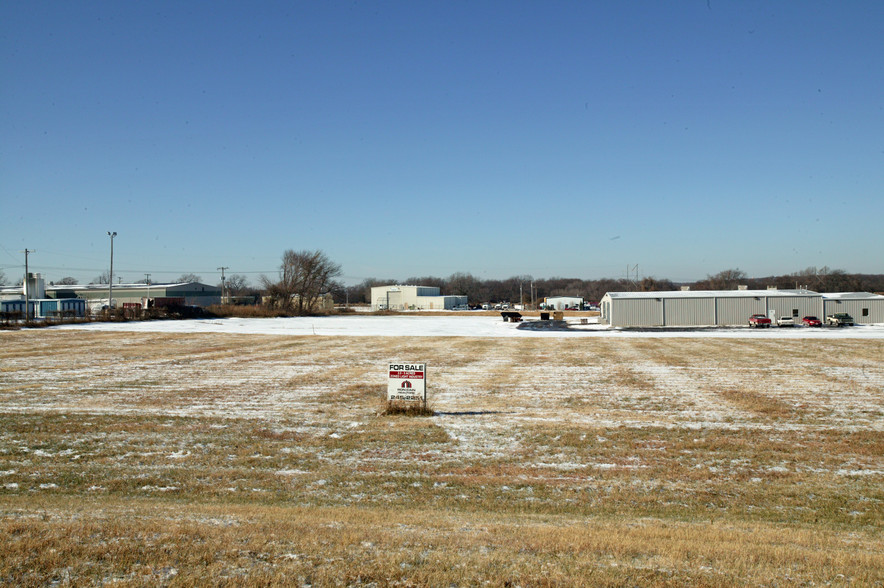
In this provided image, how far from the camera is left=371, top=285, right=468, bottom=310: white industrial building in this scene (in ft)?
A: 458

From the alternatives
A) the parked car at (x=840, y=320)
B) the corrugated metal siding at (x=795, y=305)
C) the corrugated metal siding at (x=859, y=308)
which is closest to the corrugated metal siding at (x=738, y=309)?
the corrugated metal siding at (x=795, y=305)

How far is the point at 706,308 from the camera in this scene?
62000 millimetres

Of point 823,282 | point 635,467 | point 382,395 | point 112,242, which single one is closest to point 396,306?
point 112,242

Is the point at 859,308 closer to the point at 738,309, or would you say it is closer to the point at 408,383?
the point at 738,309

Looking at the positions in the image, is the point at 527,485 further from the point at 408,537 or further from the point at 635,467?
the point at 408,537

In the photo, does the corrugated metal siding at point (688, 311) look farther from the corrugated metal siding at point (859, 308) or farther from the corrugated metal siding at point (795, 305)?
the corrugated metal siding at point (859, 308)

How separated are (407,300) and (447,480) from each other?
13347cm

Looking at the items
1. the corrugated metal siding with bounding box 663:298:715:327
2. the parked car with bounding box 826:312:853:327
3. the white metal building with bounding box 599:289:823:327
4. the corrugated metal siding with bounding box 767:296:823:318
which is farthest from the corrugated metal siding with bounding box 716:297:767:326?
the parked car with bounding box 826:312:853:327

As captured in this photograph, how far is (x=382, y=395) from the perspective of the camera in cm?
1938

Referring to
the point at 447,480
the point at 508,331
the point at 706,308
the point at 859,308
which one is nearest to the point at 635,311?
the point at 706,308

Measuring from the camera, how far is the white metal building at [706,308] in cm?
6162

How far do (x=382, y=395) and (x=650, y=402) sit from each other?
8.25 metres

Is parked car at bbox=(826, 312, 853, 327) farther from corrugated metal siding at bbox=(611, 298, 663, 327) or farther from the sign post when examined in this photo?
the sign post

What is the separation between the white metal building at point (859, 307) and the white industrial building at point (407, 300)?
285 ft
